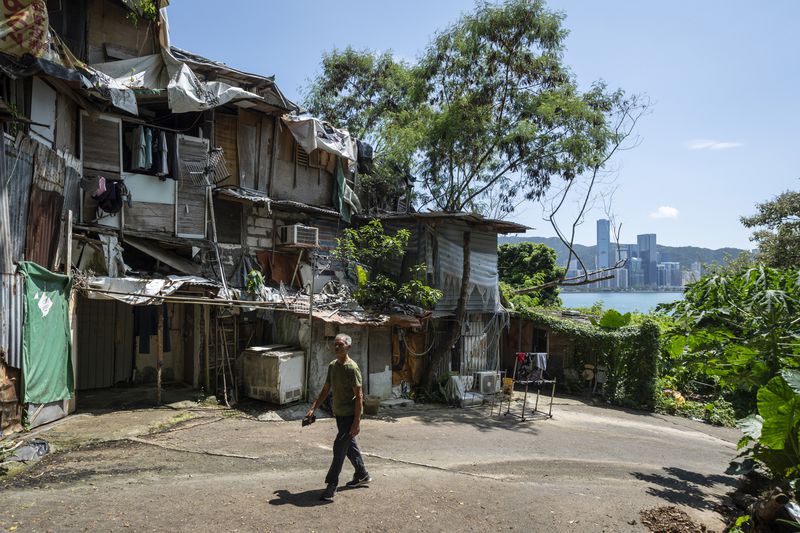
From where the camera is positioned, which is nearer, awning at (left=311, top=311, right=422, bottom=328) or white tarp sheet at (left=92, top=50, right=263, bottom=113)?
white tarp sheet at (left=92, top=50, right=263, bottom=113)

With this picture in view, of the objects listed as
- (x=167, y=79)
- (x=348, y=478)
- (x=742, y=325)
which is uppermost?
(x=167, y=79)

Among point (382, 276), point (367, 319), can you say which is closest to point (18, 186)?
point (367, 319)

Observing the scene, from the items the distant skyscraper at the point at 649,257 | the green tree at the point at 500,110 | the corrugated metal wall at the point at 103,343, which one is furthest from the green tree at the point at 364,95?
the distant skyscraper at the point at 649,257

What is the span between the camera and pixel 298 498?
6.16 m

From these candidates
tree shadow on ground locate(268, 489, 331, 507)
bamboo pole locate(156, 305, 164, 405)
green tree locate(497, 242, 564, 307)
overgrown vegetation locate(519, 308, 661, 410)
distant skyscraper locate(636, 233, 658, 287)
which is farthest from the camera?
distant skyscraper locate(636, 233, 658, 287)

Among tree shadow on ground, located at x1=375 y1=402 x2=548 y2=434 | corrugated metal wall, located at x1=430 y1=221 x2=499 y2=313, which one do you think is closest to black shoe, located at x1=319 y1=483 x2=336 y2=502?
tree shadow on ground, located at x1=375 y1=402 x2=548 y2=434

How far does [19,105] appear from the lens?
901cm

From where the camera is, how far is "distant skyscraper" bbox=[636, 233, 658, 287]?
130m

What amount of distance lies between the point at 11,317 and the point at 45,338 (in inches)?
43.5

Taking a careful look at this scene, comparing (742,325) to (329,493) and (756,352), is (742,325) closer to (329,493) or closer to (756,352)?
(756,352)

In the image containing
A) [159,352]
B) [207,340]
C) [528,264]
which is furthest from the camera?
[528,264]

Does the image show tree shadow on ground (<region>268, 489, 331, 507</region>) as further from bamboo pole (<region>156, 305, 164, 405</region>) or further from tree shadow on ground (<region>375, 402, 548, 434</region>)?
tree shadow on ground (<region>375, 402, 548, 434</region>)

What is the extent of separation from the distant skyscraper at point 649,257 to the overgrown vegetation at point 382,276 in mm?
127067

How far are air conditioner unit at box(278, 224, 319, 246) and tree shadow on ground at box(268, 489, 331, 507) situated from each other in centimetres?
928
